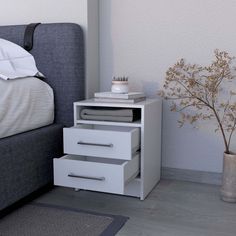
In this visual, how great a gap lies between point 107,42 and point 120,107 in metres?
0.53

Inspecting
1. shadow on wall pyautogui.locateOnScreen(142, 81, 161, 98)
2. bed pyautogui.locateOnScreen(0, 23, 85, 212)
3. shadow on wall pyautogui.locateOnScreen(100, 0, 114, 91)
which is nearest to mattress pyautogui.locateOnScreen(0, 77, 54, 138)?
bed pyautogui.locateOnScreen(0, 23, 85, 212)

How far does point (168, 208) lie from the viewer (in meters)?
1.58

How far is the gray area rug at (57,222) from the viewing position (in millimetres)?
1349

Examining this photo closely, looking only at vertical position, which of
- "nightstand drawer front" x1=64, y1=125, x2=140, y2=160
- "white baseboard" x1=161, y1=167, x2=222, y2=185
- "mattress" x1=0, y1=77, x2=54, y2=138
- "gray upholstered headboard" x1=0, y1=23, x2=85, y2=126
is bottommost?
"white baseboard" x1=161, y1=167, x2=222, y2=185

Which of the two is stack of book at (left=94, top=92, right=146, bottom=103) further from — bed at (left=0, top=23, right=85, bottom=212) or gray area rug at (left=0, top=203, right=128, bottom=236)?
gray area rug at (left=0, top=203, right=128, bottom=236)

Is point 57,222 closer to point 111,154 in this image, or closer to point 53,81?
point 111,154

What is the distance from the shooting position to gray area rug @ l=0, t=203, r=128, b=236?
1.35m

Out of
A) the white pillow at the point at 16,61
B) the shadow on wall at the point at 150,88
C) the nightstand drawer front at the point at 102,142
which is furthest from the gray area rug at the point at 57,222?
the shadow on wall at the point at 150,88

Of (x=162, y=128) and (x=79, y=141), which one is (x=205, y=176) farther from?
(x=79, y=141)

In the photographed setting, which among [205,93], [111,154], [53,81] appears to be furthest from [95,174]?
[205,93]

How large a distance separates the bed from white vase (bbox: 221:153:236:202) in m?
0.82

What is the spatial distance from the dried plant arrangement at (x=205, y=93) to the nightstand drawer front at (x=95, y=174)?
0.47 meters

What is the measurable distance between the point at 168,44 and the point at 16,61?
0.83m

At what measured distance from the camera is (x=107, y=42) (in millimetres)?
2000
